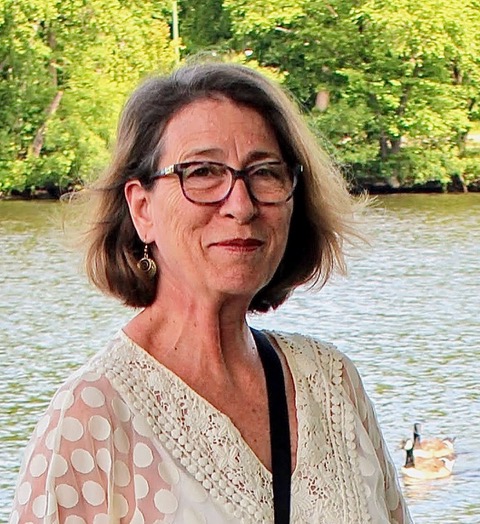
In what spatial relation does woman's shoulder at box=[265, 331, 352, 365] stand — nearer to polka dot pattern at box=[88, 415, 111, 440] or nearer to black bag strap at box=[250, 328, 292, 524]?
black bag strap at box=[250, 328, 292, 524]

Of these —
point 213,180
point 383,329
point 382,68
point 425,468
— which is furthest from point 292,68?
point 213,180

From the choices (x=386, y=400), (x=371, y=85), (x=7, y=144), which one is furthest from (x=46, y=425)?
(x=371, y=85)

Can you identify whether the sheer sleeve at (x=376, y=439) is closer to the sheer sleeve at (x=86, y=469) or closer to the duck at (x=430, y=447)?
the sheer sleeve at (x=86, y=469)

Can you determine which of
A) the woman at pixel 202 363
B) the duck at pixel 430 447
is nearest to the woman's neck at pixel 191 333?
the woman at pixel 202 363

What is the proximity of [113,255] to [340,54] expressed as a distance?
20.1 metres

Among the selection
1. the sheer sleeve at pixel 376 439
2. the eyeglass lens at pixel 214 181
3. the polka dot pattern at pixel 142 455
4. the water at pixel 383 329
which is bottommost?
the water at pixel 383 329

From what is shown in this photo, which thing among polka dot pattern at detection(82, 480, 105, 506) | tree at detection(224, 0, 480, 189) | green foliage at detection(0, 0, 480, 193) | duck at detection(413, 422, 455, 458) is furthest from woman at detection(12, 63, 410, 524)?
tree at detection(224, 0, 480, 189)

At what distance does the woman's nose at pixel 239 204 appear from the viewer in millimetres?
1277

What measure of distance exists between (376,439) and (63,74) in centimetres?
1860

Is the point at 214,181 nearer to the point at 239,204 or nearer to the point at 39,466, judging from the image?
the point at 239,204

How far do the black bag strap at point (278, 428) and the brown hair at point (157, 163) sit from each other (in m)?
0.09

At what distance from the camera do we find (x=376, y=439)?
142 centimetres

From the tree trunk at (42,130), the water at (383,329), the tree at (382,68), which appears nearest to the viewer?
the water at (383,329)

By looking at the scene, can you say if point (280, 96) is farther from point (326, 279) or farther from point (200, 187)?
point (326, 279)
